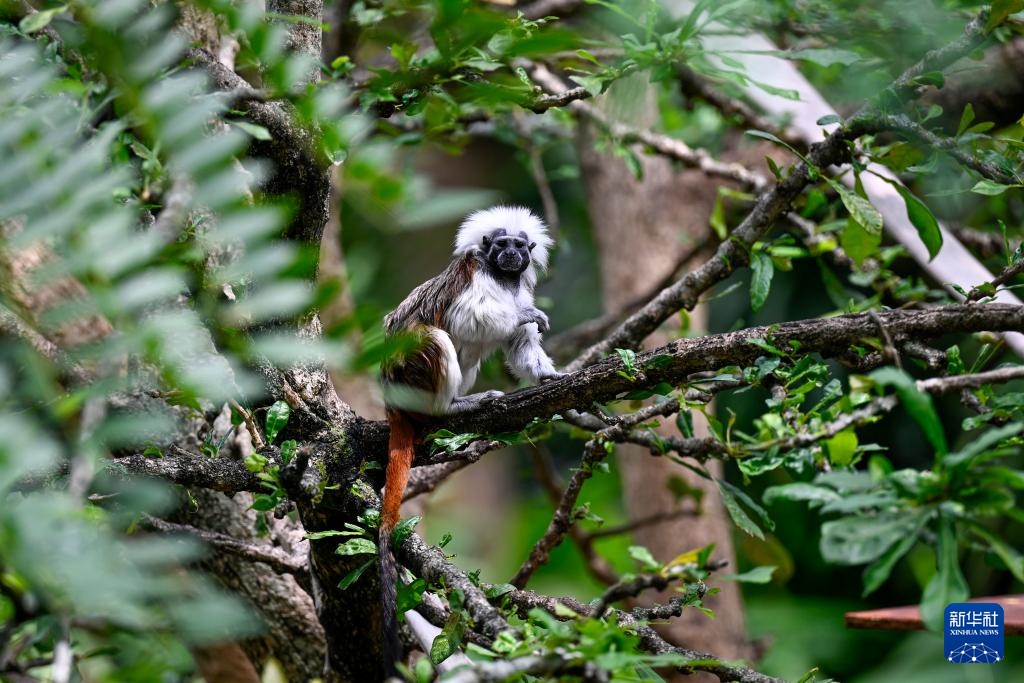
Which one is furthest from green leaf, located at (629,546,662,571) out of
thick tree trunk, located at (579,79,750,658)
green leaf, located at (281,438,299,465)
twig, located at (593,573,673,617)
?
thick tree trunk, located at (579,79,750,658)

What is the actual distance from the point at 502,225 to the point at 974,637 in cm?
188

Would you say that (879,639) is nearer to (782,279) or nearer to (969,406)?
(782,279)

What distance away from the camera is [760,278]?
2.29 m

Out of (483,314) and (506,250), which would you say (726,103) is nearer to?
(506,250)

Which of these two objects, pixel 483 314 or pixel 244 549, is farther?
pixel 483 314

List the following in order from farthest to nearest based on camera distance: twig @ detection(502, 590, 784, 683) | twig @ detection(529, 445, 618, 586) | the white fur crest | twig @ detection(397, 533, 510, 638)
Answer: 1. twig @ detection(529, 445, 618, 586)
2. the white fur crest
3. twig @ detection(502, 590, 784, 683)
4. twig @ detection(397, 533, 510, 638)

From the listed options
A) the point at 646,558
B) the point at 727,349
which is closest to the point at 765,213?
the point at 727,349

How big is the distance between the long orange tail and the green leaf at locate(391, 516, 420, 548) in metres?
0.02

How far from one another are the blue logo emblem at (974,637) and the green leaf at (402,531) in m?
1.21

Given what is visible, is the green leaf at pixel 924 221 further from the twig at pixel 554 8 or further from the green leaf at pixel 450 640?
the twig at pixel 554 8

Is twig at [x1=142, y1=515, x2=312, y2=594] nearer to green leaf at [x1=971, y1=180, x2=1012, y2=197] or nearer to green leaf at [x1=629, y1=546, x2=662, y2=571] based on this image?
green leaf at [x1=629, y1=546, x2=662, y2=571]

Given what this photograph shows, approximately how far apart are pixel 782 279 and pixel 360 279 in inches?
257

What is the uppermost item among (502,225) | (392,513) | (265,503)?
(502,225)

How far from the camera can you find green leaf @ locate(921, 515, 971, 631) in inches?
42.6
